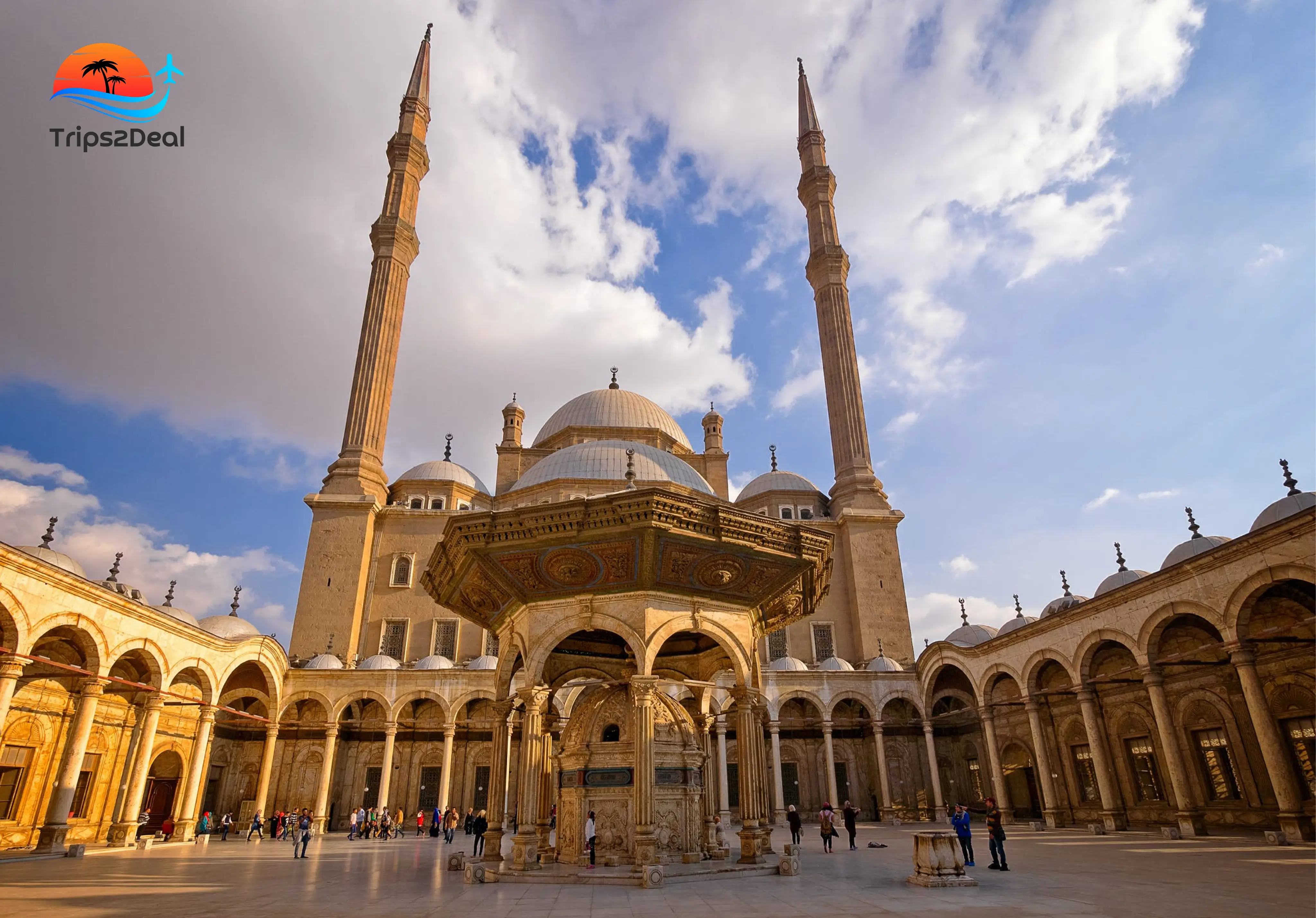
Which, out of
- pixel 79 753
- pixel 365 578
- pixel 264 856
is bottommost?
pixel 264 856

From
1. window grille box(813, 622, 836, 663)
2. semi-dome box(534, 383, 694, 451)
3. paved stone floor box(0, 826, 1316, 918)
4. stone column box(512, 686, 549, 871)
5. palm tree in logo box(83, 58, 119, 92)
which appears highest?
semi-dome box(534, 383, 694, 451)

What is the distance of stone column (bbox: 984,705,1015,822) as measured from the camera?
2102cm

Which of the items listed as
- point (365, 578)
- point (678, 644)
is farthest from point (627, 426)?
point (678, 644)

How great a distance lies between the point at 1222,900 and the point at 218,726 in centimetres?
2552

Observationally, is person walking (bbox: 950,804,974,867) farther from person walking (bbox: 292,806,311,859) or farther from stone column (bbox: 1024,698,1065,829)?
person walking (bbox: 292,806,311,859)

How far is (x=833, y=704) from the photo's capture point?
953 inches

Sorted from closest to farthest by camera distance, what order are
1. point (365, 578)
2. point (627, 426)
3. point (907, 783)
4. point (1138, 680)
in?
point (1138, 680) < point (907, 783) < point (365, 578) < point (627, 426)

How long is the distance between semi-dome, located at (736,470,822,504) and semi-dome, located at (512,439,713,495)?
1468 centimetres

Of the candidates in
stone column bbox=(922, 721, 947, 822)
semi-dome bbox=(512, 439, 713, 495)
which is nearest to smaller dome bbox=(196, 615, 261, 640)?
semi-dome bbox=(512, 439, 713, 495)

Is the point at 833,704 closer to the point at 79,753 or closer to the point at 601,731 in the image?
the point at 601,731

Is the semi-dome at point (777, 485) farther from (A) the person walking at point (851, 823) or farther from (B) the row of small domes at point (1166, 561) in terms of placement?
(A) the person walking at point (851, 823)

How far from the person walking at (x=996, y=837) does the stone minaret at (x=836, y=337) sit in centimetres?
1990

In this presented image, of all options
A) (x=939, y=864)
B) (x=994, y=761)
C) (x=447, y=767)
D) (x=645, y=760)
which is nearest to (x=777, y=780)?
(x=994, y=761)

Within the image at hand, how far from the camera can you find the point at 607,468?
1916 centimetres
